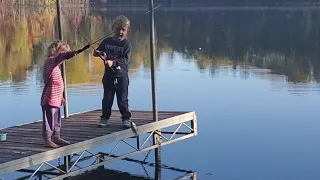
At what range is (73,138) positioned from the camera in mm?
7957

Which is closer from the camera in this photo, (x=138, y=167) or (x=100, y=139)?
(x=100, y=139)

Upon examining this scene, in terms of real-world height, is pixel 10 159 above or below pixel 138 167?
above

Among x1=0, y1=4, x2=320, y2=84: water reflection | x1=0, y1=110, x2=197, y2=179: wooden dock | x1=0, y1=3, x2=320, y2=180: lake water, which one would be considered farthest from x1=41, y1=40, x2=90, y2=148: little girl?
x1=0, y1=4, x2=320, y2=84: water reflection

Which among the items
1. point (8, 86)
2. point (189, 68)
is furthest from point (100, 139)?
point (189, 68)

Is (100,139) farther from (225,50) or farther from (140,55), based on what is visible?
(225,50)

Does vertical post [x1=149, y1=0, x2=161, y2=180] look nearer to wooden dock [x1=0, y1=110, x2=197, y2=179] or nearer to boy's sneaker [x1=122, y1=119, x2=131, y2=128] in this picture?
wooden dock [x1=0, y1=110, x2=197, y2=179]

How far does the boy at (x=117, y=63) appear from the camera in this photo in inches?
329

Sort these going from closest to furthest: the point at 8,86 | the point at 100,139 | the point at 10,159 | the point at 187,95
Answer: the point at 10,159 < the point at 100,139 < the point at 187,95 < the point at 8,86

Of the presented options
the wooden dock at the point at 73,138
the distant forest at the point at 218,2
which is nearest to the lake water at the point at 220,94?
the wooden dock at the point at 73,138

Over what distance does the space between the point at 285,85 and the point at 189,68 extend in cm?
510

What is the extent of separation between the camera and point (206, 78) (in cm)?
1969

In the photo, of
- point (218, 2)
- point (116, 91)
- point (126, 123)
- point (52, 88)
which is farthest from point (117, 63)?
point (218, 2)

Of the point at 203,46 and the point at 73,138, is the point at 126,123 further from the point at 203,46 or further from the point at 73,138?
the point at 203,46

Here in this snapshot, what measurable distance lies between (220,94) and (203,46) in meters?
13.8
